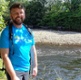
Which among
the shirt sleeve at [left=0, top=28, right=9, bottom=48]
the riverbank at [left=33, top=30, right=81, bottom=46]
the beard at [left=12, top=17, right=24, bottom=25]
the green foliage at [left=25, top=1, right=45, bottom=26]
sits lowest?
the riverbank at [left=33, top=30, right=81, bottom=46]

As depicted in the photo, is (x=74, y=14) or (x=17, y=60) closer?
(x=17, y=60)

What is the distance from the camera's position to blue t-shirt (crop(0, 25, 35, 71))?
3924mm

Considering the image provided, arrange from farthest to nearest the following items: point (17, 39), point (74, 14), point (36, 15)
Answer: point (36, 15) < point (74, 14) < point (17, 39)

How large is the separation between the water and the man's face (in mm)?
7385

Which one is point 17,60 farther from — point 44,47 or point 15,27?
point 44,47

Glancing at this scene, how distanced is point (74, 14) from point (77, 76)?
69.1ft

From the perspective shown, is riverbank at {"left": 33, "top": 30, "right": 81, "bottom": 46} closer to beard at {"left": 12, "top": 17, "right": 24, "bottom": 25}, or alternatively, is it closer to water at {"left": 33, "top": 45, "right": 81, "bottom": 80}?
water at {"left": 33, "top": 45, "right": 81, "bottom": 80}

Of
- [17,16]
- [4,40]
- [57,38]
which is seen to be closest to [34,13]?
[57,38]

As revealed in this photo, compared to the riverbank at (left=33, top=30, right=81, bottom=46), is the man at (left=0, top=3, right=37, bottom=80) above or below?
above

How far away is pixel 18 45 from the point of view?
4008 millimetres

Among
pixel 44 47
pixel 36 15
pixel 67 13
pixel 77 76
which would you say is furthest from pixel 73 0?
pixel 77 76

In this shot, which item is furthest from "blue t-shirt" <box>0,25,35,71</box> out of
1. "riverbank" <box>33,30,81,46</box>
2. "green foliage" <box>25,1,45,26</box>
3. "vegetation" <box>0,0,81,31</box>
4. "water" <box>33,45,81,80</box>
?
"green foliage" <box>25,1,45,26</box>

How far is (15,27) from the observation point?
4.05 m

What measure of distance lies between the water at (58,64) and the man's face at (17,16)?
7.39 meters
